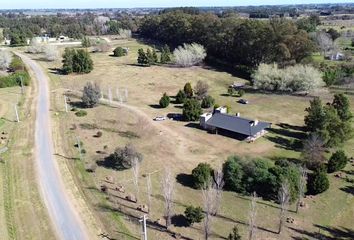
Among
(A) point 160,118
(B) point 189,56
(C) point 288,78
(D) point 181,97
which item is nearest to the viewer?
(A) point 160,118

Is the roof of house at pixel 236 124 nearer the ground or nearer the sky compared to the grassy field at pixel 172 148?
nearer the sky

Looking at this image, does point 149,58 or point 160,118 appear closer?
point 160,118

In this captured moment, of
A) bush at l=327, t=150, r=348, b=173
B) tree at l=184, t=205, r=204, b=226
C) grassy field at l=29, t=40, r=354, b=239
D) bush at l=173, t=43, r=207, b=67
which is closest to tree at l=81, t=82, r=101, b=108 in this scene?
grassy field at l=29, t=40, r=354, b=239

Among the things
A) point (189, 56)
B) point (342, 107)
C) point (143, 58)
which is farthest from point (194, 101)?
point (143, 58)

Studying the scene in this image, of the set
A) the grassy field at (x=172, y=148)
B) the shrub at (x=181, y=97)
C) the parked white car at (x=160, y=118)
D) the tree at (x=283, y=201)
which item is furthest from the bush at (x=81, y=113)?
the tree at (x=283, y=201)

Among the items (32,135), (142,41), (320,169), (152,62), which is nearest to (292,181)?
(320,169)

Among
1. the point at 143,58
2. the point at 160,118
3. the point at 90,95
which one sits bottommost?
the point at 160,118

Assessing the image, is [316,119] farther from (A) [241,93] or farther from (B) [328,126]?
(A) [241,93]

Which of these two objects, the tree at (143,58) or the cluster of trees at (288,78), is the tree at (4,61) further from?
the cluster of trees at (288,78)
